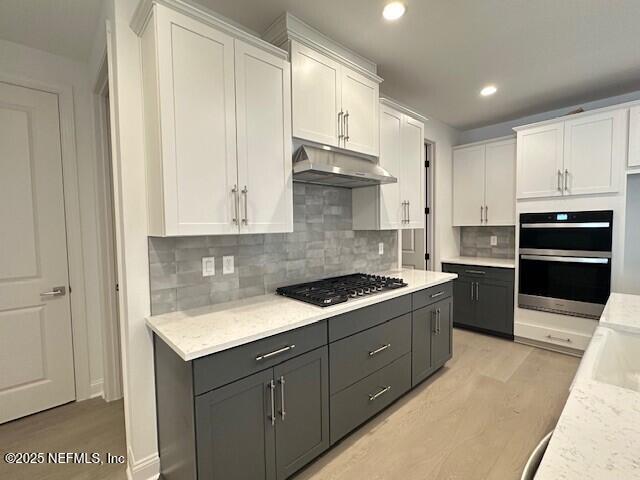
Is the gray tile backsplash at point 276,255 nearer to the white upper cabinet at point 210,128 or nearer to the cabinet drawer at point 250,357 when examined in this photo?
the white upper cabinet at point 210,128

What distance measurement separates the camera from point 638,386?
50.3 inches

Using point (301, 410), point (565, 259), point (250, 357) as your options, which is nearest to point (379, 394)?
point (301, 410)

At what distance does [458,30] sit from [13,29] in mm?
3005

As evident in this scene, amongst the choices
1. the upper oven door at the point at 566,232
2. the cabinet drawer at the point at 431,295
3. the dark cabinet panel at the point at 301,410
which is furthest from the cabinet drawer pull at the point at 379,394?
the upper oven door at the point at 566,232

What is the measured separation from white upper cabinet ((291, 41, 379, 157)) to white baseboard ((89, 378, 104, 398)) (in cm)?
261

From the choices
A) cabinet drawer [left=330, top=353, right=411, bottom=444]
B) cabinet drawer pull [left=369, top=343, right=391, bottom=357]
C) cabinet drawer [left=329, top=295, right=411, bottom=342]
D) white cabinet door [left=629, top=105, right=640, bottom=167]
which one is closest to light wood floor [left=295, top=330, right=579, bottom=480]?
cabinet drawer [left=330, top=353, right=411, bottom=444]

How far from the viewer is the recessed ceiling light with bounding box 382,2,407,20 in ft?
6.35

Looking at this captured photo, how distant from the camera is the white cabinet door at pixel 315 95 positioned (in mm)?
2033

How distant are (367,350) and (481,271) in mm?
2408

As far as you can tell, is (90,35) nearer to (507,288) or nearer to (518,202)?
(518,202)

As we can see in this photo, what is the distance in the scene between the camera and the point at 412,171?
3039 mm

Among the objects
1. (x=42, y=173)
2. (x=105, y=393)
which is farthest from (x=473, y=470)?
(x=42, y=173)

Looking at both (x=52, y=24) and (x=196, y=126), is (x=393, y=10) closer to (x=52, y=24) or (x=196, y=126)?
(x=196, y=126)

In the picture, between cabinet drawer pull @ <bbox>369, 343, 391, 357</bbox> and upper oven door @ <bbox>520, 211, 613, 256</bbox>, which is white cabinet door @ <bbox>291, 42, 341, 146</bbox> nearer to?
cabinet drawer pull @ <bbox>369, 343, 391, 357</bbox>
